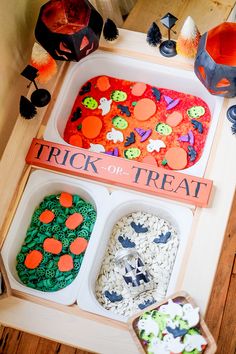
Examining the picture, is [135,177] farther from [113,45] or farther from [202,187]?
[113,45]

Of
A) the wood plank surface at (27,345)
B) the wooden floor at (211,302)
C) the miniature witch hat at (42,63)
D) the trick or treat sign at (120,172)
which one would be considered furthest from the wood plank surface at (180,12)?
the wood plank surface at (27,345)

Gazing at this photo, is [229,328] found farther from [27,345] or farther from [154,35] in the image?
[154,35]

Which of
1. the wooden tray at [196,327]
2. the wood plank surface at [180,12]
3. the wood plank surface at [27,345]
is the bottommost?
the wood plank surface at [27,345]

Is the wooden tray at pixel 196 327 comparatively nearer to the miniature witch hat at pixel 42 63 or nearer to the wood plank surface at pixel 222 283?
the wood plank surface at pixel 222 283

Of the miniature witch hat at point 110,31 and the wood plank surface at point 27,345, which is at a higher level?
the miniature witch hat at point 110,31

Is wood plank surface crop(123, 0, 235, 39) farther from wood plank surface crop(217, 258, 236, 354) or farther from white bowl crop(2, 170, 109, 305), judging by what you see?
wood plank surface crop(217, 258, 236, 354)

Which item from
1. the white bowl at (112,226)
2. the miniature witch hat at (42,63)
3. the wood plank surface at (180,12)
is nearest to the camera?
the white bowl at (112,226)

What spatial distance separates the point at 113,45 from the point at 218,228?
24.5 inches

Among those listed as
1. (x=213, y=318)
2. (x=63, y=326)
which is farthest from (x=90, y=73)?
(x=213, y=318)

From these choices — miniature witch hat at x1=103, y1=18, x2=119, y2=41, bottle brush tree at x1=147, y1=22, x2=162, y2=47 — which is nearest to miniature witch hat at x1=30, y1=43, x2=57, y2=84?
miniature witch hat at x1=103, y1=18, x2=119, y2=41

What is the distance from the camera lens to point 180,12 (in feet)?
5.38

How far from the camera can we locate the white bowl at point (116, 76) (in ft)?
4.63

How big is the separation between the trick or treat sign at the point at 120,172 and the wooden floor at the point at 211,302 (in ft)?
1.72

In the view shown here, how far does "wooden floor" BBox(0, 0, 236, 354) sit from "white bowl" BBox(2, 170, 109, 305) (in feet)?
1.52
